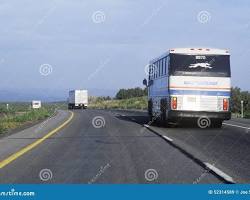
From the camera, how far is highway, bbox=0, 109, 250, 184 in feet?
37.5

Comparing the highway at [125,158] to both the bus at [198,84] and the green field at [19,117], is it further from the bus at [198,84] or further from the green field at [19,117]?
the green field at [19,117]

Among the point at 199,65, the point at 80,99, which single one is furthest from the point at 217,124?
the point at 80,99

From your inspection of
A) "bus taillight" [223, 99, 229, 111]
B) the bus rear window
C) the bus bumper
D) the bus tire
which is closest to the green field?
the bus bumper

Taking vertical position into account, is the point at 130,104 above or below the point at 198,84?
below

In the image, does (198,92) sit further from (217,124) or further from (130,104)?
(130,104)

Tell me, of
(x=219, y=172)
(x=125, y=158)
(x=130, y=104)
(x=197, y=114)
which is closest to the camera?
(x=219, y=172)

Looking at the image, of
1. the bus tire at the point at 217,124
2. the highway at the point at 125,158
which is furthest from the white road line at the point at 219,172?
the bus tire at the point at 217,124

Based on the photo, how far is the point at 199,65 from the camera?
86.6 feet

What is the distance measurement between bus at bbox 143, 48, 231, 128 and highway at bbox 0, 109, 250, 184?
12.1 feet

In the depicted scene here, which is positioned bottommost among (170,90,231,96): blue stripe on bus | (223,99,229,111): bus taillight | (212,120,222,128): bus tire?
(212,120,222,128): bus tire

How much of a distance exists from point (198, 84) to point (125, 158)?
40.2 ft

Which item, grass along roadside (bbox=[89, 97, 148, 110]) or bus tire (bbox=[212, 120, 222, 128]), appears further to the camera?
grass along roadside (bbox=[89, 97, 148, 110])

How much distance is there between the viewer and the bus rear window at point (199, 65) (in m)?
26.4

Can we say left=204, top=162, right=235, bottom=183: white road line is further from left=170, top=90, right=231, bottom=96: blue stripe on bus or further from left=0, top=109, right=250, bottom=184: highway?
left=170, top=90, right=231, bottom=96: blue stripe on bus
